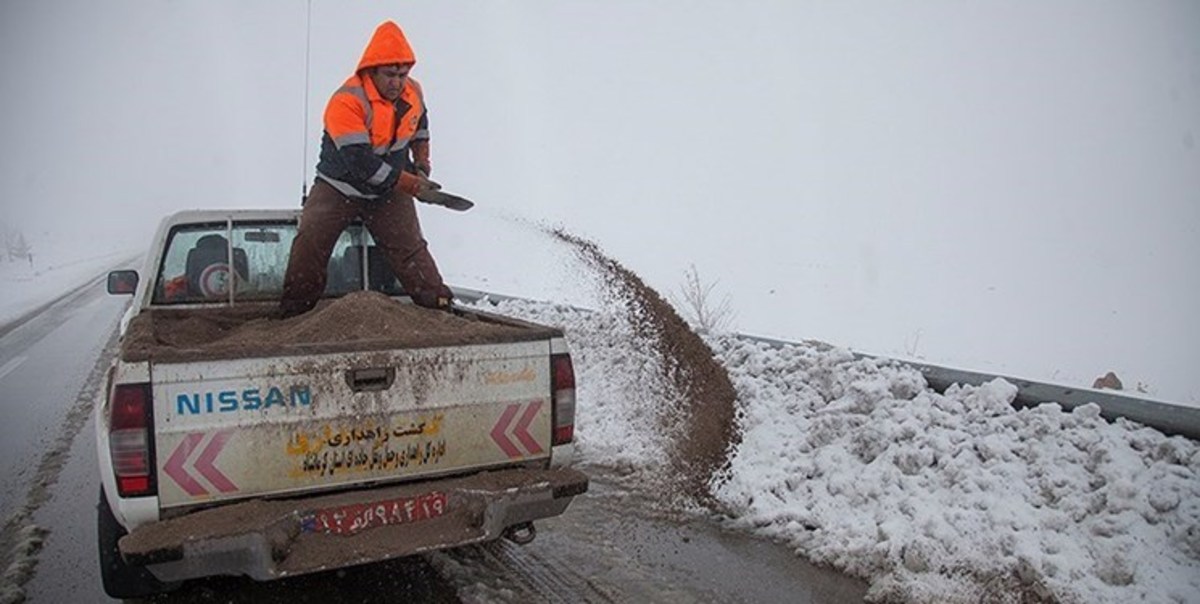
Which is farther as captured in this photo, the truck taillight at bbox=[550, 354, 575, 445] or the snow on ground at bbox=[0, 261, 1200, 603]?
the truck taillight at bbox=[550, 354, 575, 445]

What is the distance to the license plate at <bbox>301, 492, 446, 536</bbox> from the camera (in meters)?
3.16

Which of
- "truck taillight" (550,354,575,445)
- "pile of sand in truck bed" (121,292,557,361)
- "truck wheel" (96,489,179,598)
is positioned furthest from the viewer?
"truck taillight" (550,354,575,445)

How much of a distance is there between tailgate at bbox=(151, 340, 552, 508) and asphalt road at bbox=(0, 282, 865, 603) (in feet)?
2.19

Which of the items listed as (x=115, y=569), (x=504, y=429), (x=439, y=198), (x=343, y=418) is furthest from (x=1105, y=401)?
(x=115, y=569)

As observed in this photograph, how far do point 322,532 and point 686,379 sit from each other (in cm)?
350

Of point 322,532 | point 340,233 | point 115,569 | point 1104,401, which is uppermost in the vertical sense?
point 340,233

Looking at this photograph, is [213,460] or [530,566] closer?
[213,460]

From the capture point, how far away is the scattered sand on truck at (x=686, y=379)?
533 centimetres

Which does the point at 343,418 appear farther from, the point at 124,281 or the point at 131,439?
the point at 124,281

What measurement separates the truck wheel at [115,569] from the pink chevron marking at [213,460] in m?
0.71

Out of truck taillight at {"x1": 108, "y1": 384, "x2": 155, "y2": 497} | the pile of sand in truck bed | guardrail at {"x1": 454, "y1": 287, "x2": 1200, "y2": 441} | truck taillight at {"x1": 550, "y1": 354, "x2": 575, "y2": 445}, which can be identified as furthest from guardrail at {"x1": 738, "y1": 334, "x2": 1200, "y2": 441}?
truck taillight at {"x1": 108, "y1": 384, "x2": 155, "y2": 497}

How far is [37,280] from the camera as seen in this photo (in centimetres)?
2586

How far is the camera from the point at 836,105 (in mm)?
80438

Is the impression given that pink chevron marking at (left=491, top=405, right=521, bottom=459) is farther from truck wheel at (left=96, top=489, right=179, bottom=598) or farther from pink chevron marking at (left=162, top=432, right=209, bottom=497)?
truck wheel at (left=96, top=489, right=179, bottom=598)
